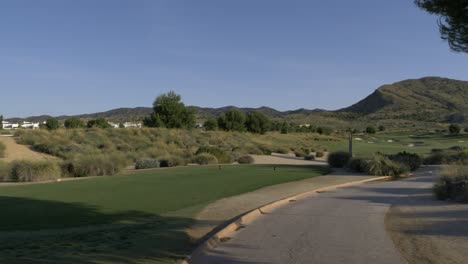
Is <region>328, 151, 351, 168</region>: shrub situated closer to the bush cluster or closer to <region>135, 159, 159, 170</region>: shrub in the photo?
the bush cluster

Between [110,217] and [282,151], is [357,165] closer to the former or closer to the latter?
[110,217]

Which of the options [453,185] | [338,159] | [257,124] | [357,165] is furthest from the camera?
[257,124]

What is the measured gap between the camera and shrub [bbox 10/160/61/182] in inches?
951

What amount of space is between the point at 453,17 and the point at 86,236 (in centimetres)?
952

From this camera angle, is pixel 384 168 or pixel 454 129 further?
pixel 454 129

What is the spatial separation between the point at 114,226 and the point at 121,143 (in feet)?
121

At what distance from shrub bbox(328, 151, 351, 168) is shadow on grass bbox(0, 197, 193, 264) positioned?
920 inches

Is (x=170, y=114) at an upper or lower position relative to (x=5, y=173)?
upper

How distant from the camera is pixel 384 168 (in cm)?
2962

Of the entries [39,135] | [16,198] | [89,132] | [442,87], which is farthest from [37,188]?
[442,87]

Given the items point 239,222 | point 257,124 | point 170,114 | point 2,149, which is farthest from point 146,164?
point 257,124

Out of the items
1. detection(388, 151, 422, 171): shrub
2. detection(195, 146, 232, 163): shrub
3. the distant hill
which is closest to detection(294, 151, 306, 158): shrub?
detection(195, 146, 232, 163): shrub

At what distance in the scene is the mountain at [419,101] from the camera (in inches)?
4833

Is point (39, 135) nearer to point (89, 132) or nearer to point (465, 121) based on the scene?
point (89, 132)
